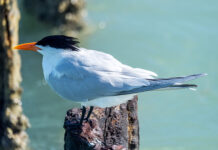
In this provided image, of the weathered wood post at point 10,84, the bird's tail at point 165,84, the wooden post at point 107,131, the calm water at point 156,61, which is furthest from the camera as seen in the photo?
the calm water at point 156,61

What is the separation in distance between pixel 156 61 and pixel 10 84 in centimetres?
390

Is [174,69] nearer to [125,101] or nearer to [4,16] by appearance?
[4,16]

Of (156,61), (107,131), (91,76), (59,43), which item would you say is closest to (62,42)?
(59,43)

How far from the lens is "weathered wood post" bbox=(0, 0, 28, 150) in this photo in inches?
247

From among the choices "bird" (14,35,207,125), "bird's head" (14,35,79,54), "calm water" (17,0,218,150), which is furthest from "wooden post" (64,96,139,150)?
"calm water" (17,0,218,150)

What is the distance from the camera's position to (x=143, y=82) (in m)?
4.25

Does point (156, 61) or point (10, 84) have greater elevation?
point (156, 61)

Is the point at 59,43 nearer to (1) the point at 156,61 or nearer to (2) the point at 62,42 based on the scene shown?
(2) the point at 62,42

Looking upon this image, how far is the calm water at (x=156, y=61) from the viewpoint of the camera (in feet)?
26.5

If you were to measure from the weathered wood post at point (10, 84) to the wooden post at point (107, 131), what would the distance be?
236 cm

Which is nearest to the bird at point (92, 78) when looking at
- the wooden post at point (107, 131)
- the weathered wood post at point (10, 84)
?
the wooden post at point (107, 131)

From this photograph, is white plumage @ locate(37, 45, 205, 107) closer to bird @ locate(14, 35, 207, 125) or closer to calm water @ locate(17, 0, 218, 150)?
bird @ locate(14, 35, 207, 125)

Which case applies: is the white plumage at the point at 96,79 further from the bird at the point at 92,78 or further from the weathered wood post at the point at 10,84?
the weathered wood post at the point at 10,84

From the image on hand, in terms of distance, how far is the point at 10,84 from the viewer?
6.72 metres
